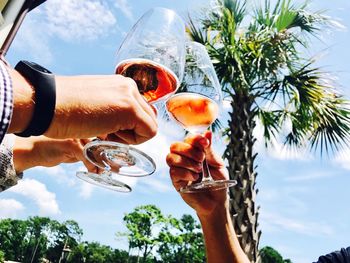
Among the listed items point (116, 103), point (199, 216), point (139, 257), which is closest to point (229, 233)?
point (199, 216)

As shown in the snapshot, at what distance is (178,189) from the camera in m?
1.30

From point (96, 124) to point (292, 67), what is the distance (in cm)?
577

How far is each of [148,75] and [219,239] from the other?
0.84m

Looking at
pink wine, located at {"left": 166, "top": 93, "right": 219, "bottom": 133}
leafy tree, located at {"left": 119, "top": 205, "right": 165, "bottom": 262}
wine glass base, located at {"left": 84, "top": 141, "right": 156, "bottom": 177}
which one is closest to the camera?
wine glass base, located at {"left": 84, "top": 141, "right": 156, "bottom": 177}

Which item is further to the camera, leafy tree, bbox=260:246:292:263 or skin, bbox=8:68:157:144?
leafy tree, bbox=260:246:292:263

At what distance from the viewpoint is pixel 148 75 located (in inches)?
36.0

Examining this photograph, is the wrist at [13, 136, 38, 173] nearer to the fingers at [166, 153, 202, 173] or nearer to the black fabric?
the fingers at [166, 153, 202, 173]

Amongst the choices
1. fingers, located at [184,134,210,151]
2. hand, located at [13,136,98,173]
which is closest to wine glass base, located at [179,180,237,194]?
fingers, located at [184,134,210,151]

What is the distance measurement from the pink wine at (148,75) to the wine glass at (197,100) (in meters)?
0.23

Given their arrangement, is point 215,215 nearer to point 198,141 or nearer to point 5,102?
point 198,141

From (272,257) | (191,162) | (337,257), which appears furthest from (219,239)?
(272,257)

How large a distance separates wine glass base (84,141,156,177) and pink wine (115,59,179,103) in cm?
16

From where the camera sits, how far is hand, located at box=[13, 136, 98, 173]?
127 centimetres

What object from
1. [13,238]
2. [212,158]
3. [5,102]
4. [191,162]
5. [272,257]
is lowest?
[5,102]
